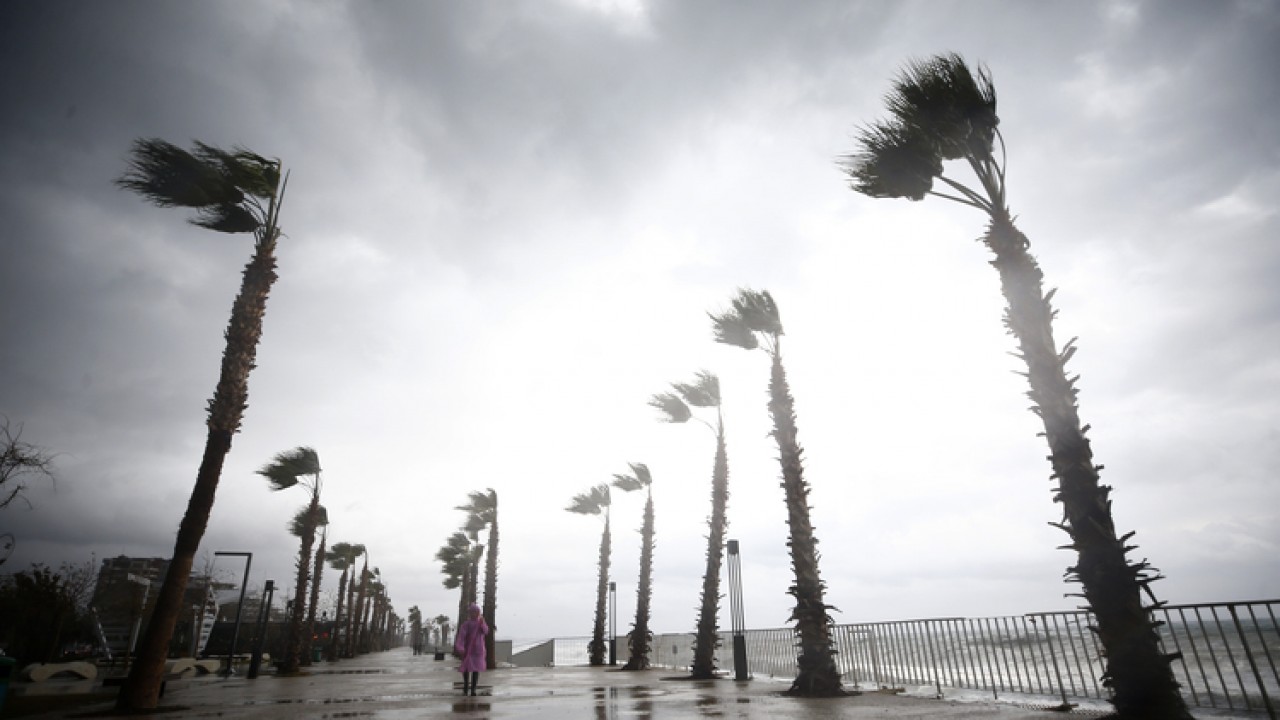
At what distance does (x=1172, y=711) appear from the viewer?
5.32m

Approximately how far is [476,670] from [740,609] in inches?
280

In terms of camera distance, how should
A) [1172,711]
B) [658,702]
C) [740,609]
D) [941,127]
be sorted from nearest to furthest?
[1172,711]
[941,127]
[658,702]
[740,609]

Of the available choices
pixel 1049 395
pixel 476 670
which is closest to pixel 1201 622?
pixel 1049 395

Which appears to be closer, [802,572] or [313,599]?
[802,572]

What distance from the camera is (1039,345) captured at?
6883mm

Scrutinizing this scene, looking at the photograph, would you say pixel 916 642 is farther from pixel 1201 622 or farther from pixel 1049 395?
pixel 1049 395

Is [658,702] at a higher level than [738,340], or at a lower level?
lower

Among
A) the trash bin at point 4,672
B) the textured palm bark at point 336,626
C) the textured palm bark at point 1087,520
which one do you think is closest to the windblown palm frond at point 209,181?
the trash bin at point 4,672

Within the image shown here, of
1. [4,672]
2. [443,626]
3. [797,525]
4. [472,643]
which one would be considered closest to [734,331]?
[797,525]

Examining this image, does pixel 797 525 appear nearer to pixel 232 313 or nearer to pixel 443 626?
pixel 232 313

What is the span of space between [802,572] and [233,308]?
504 inches

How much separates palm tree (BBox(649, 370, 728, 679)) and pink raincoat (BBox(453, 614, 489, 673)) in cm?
727

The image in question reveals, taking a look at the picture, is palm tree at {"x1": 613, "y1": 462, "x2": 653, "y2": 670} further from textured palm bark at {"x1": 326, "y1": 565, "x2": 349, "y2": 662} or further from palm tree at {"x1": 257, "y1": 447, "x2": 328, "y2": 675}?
textured palm bark at {"x1": 326, "y1": 565, "x2": 349, "y2": 662}

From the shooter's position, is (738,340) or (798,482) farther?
(738,340)
